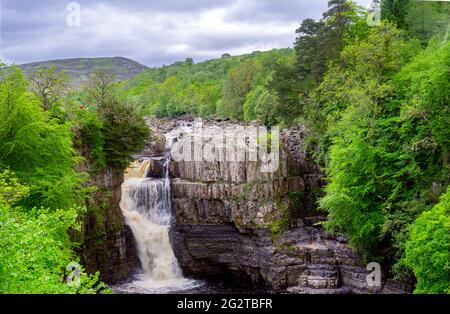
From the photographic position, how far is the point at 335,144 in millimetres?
27047

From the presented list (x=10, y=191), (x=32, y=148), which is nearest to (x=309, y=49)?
(x=32, y=148)

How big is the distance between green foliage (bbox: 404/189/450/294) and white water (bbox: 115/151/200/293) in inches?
690

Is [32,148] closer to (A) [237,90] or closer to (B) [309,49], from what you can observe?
(B) [309,49]

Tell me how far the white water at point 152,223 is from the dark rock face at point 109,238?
710 mm

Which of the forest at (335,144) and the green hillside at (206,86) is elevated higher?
the green hillside at (206,86)

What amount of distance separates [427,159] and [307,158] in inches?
419

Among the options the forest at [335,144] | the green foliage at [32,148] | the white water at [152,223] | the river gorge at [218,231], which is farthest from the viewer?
the white water at [152,223]

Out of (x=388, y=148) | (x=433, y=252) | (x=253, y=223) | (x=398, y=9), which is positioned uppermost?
(x=398, y=9)

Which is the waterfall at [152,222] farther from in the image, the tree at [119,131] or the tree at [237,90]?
the tree at [237,90]

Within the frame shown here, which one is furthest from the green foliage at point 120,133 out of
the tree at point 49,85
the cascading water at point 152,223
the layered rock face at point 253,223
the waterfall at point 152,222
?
the tree at point 49,85

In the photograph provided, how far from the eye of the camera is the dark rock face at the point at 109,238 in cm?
2764

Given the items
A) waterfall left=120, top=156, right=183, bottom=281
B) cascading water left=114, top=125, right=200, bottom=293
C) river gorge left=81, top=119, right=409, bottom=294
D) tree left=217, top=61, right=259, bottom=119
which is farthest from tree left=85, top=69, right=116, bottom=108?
tree left=217, top=61, right=259, bottom=119

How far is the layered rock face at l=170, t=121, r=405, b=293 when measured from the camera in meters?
27.7

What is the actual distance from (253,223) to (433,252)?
1471cm
